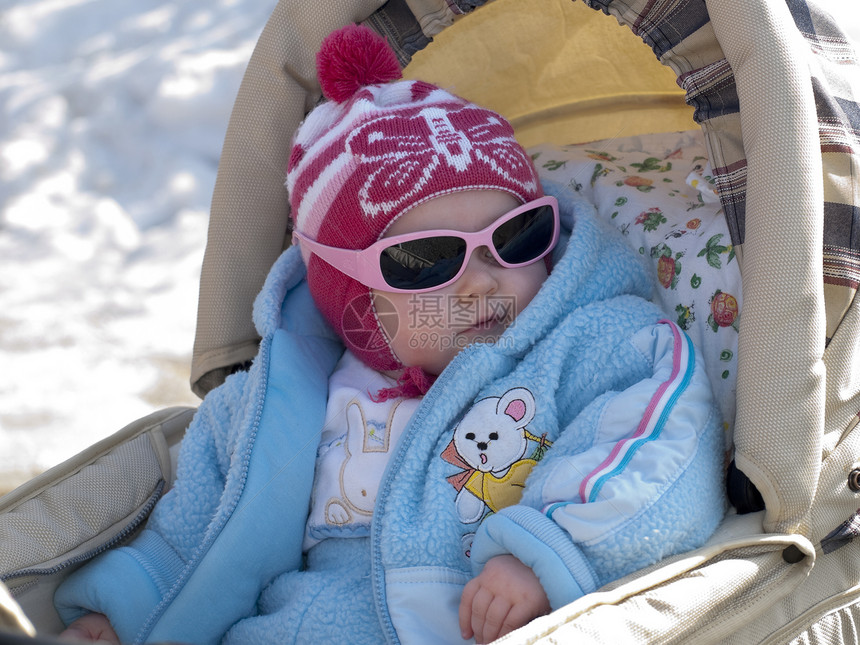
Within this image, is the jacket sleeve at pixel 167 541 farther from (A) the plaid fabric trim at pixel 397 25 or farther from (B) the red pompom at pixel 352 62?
(A) the plaid fabric trim at pixel 397 25

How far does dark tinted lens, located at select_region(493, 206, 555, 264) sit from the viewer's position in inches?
47.8

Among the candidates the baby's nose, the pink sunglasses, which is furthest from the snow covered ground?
the baby's nose

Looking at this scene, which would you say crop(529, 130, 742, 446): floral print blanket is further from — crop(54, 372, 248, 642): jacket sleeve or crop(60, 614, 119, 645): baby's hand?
crop(60, 614, 119, 645): baby's hand

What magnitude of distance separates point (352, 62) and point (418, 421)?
57 centimetres

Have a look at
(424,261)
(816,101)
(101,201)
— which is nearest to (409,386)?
(424,261)

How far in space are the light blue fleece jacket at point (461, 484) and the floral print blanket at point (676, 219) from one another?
0.07 meters

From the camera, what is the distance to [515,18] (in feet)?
4.86

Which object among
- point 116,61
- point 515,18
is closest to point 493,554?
point 515,18

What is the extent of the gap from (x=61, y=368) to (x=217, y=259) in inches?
41.9

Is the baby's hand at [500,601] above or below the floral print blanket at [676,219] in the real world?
below

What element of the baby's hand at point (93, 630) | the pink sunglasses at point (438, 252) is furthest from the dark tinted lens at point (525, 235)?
the baby's hand at point (93, 630)

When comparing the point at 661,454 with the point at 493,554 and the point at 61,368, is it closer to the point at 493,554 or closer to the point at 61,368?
→ the point at 493,554

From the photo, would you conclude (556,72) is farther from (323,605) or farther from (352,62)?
(323,605)

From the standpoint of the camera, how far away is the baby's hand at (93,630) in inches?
46.2
